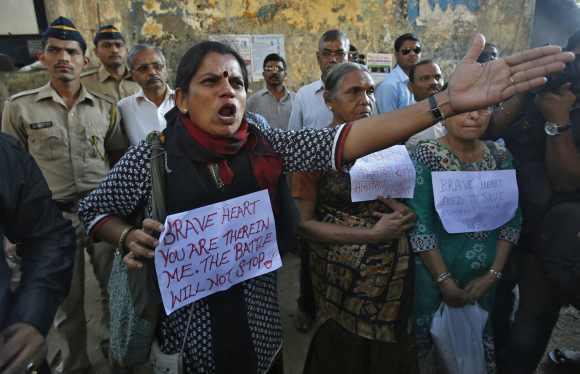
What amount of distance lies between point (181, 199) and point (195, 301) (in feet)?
1.22

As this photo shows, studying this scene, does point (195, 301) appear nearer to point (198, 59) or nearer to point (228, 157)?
point (228, 157)

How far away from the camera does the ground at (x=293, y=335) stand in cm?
255

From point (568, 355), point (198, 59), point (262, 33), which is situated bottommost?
point (568, 355)

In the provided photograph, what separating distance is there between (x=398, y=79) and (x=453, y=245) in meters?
2.41

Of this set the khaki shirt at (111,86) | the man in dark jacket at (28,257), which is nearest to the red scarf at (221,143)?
the man in dark jacket at (28,257)

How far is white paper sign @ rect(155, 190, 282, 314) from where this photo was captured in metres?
1.24

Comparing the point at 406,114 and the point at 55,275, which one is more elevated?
the point at 406,114

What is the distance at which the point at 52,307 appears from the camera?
3.79ft

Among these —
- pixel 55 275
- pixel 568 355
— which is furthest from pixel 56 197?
pixel 568 355

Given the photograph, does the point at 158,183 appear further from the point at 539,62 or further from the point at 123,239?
the point at 539,62

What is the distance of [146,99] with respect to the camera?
2.95 m

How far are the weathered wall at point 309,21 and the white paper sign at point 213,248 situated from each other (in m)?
4.38

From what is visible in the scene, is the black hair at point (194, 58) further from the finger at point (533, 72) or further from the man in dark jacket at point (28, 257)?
the finger at point (533, 72)

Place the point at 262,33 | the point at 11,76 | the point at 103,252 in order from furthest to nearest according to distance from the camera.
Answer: the point at 262,33 < the point at 11,76 < the point at 103,252
